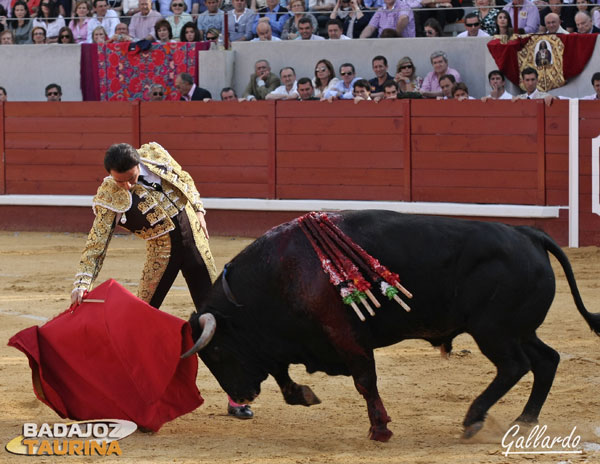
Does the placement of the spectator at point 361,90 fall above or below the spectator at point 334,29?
below

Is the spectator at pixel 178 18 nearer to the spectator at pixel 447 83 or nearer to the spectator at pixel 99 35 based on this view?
the spectator at pixel 99 35

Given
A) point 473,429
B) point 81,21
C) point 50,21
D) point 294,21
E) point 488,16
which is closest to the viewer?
point 473,429

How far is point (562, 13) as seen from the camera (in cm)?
885

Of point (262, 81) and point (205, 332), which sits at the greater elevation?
point (262, 81)

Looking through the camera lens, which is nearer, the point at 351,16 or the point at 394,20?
the point at 394,20

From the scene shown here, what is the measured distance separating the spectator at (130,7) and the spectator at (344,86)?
2790 millimetres

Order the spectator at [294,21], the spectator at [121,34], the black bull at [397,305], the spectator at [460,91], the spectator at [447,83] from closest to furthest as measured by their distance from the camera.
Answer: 1. the black bull at [397,305]
2. the spectator at [460,91]
3. the spectator at [447,83]
4. the spectator at [294,21]
5. the spectator at [121,34]

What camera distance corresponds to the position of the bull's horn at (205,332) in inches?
141

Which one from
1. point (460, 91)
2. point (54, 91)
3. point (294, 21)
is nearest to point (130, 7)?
point (54, 91)

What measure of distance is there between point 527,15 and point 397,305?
230 inches

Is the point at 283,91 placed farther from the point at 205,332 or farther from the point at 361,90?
the point at 205,332

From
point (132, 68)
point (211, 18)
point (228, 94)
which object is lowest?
point (228, 94)

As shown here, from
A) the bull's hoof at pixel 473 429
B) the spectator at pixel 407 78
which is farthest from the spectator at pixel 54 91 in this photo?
the bull's hoof at pixel 473 429

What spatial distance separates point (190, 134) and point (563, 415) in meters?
6.44
